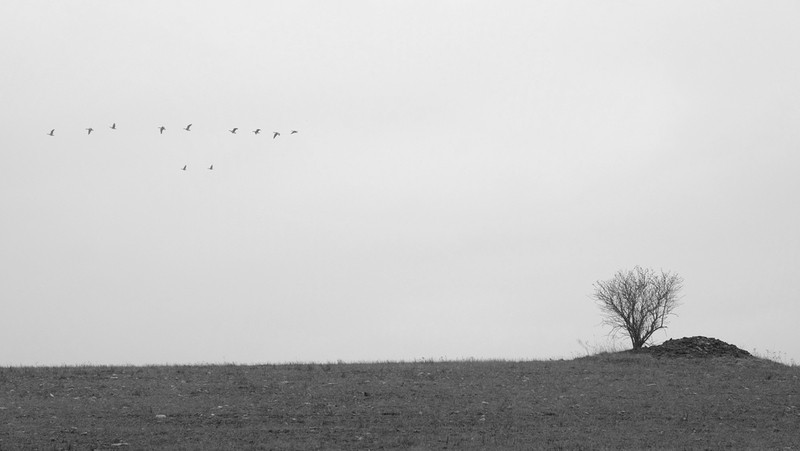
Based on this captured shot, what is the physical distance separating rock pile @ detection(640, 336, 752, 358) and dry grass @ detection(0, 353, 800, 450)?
139 inches

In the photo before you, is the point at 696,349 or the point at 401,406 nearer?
the point at 401,406

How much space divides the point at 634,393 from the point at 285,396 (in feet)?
38.6

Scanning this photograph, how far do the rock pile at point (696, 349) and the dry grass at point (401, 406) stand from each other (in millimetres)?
3519

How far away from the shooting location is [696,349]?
41.2 m

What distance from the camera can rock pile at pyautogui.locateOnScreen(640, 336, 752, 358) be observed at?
40.7 m

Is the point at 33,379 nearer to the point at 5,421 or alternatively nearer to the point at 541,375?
the point at 5,421

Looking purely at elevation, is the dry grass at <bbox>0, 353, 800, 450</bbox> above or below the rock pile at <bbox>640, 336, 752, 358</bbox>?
below

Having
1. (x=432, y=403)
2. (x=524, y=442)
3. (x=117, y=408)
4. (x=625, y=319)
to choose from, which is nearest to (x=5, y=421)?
(x=117, y=408)

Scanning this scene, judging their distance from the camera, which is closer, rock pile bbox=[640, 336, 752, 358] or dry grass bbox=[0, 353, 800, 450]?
dry grass bbox=[0, 353, 800, 450]

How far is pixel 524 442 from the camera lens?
22609mm

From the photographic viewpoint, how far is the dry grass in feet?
74.4

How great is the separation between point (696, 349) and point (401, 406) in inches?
771

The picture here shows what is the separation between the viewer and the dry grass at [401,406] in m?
22.7

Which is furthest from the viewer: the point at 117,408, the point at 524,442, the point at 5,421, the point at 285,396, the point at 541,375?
the point at 541,375
